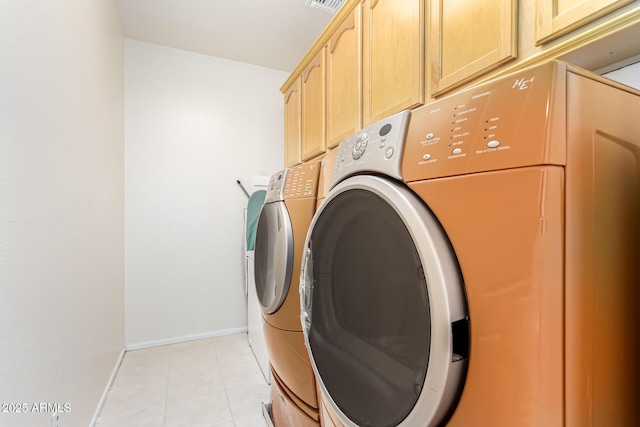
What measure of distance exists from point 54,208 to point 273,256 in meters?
0.85

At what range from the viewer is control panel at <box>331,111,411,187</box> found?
630 mm

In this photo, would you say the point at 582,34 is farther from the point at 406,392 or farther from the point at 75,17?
the point at 75,17

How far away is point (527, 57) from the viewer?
0.78 m

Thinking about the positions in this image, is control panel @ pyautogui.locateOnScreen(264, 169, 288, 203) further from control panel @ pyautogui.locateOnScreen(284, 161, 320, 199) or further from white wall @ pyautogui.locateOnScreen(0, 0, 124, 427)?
white wall @ pyautogui.locateOnScreen(0, 0, 124, 427)

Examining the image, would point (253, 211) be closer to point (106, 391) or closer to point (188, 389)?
point (188, 389)

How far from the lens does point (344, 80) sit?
163 cm

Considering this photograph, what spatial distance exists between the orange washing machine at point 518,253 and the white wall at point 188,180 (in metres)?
2.53

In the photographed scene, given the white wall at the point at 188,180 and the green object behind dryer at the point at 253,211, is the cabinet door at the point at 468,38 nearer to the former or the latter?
the green object behind dryer at the point at 253,211

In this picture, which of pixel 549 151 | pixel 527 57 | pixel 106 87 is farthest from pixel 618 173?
pixel 106 87

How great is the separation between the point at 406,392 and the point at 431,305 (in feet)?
0.71

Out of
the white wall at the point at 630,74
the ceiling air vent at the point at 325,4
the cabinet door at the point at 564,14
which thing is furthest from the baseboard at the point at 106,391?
the ceiling air vent at the point at 325,4

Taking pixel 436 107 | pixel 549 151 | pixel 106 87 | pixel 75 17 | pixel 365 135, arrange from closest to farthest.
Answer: pixel 549 151 → pixel 436 107 → pixel 365 135 → pixel 75 17 → pixel 106 87

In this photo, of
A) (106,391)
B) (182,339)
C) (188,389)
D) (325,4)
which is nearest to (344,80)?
(325,4)

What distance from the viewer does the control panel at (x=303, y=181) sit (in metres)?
1.20
